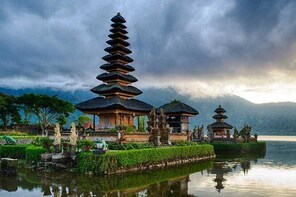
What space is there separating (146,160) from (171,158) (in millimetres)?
5504

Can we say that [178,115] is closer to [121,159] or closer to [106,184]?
[121,159]

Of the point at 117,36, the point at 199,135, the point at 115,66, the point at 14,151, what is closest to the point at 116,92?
the point at 115,66

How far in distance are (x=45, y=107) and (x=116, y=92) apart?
3010 cm

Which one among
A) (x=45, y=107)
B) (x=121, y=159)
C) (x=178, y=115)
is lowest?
(x=121, y=159)

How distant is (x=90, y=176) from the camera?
2611 cm

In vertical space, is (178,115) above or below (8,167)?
above

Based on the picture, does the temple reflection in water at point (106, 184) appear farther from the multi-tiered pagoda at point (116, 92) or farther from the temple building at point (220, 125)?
the temple building at point (220, 125)

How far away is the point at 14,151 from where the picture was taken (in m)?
37.1

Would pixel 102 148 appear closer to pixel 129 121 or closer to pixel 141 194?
pixel 141 194

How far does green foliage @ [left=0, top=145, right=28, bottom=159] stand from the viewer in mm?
36478

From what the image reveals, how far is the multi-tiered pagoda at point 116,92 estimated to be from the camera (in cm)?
4894

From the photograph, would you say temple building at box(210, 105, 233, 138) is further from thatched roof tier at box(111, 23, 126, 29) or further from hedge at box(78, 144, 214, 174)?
hedge at box(78, 144, 214, 174)

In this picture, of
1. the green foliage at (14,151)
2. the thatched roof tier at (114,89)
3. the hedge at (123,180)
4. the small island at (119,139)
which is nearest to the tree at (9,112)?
the small island at (119,139)

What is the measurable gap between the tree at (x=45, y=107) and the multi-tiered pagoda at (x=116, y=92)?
23615 mm
